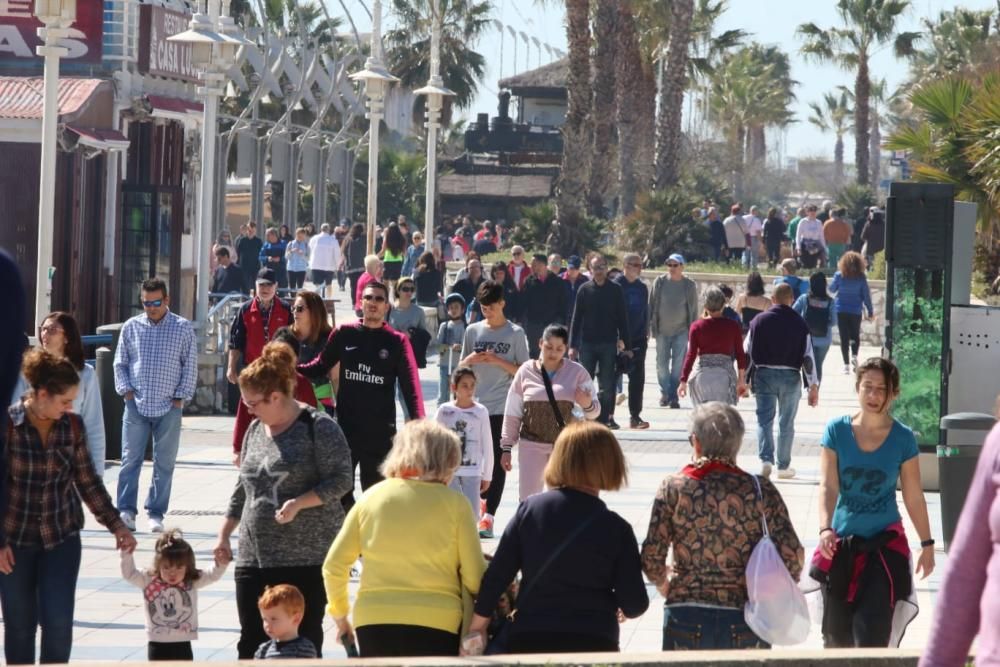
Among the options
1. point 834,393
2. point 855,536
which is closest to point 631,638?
point 855,536

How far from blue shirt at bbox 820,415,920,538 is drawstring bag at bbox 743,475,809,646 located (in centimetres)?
120

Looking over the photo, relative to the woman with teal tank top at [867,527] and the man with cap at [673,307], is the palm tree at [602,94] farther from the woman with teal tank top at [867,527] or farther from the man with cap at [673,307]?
the woman with teal tank top at [867,527]

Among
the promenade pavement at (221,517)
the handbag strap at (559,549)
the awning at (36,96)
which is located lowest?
the promenade pavement at (221,517)

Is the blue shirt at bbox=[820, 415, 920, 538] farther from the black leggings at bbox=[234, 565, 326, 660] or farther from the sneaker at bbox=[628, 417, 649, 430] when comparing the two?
the sneaker at bbox=[628, 417, 649, 430]

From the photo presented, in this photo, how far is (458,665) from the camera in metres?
5.30

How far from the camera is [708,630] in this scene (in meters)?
5.82

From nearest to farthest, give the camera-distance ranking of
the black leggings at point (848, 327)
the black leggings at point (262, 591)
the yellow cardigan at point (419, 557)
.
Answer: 1. the yellow cardigan at point (419, 557)
2. the black leggings at point (262, 591)
3. the black leggings at point (848, 327)

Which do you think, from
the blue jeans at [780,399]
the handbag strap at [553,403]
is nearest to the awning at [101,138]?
the blue jeans at [780,399]

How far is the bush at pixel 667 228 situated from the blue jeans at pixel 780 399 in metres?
22.3

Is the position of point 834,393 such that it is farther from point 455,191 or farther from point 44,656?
point 455,191

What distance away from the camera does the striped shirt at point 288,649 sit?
6141 mm

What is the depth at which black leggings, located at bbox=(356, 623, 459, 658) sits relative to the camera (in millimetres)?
5648

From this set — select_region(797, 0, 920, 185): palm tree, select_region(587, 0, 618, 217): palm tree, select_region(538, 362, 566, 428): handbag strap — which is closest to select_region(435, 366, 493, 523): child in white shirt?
select_region(538, 362, 566, 428): handbag strap

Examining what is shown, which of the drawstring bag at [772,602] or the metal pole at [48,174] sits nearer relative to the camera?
the drawstring bag at [772,602]
